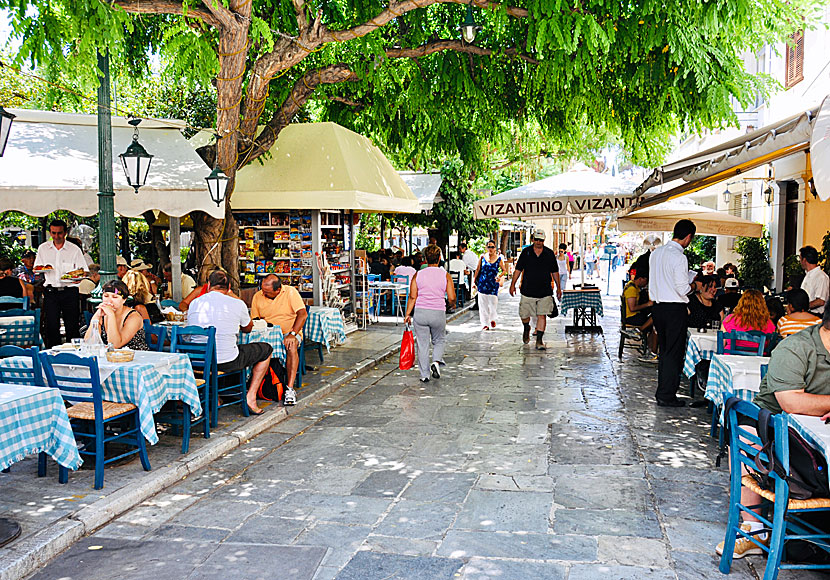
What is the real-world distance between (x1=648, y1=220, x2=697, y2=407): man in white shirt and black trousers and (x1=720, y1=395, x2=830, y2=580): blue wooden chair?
12.8ft

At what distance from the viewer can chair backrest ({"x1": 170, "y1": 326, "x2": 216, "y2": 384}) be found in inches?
273

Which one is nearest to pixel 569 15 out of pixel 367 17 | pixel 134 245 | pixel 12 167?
pixel 367 17

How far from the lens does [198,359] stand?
7105mm

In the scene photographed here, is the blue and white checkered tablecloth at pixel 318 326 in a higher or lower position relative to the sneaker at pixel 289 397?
higher

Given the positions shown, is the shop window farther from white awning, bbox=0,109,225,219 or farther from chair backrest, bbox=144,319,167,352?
chair backrest, bbox=144,319,167,352

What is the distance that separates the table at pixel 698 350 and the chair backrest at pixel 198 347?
5.09 m

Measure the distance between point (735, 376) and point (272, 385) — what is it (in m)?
5.18

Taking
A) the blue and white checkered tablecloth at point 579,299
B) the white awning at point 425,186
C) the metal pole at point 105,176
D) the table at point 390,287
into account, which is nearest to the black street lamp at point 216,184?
the metal pole at point 105,176

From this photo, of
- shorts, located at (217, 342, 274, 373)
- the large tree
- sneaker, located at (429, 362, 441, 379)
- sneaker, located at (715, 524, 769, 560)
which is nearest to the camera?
sneaker, located at (715, 524, 769, 560)

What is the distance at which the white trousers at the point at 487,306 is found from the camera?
51.6 ft

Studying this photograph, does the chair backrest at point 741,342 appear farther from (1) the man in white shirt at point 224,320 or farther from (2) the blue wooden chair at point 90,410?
(2) the blue wooden chair at point 90,410

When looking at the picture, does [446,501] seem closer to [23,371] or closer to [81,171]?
[23,371]

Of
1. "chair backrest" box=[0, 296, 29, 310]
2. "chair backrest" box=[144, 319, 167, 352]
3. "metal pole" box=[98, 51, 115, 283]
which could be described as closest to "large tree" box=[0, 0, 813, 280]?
"metal pole" box=[98, 51, 115, 283]

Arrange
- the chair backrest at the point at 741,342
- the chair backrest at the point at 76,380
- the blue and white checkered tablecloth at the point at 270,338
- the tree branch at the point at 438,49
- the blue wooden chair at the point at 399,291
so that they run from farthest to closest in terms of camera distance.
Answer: the blue wooden chair at the point at 399,291 → the tree branch at the point at 438,49 → the blue and white checkered tablecloth at the point at 270,338 → the chair backrest at the point at 741,342 → the chair backrest at the point at 76,380
